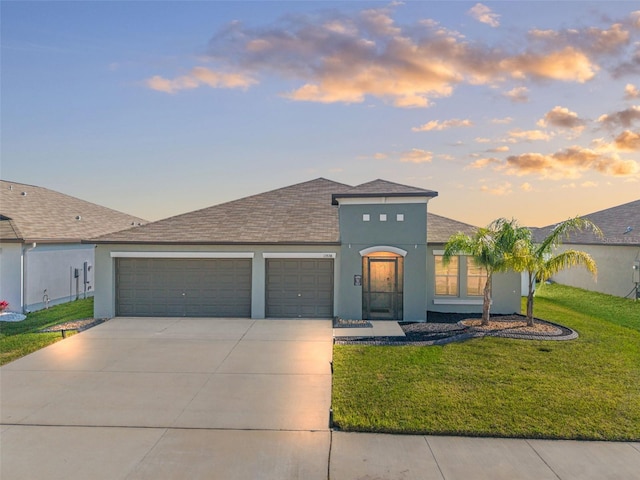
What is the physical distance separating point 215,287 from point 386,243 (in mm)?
6417

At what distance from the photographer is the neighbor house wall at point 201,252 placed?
13.7 m

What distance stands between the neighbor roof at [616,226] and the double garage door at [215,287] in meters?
17.1

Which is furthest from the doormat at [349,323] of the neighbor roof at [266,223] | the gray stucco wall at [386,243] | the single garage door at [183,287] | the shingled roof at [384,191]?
the shingled roof at [384,191]

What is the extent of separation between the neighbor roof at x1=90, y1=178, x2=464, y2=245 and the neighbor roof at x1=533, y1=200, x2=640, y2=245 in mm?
12472

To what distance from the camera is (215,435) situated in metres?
5.54

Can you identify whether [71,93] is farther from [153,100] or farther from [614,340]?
[614,340]

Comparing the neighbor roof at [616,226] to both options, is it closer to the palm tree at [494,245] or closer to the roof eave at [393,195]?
the palm tree at [494,245]

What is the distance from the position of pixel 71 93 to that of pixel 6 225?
5984 mm

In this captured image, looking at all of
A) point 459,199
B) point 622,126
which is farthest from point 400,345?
point 622,126

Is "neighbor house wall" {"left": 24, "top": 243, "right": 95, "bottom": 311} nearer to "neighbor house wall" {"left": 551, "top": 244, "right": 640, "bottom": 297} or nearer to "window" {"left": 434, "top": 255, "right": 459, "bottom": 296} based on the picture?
"window" {"left": 434, "top": 255, "right": 459, "bottom": 296}

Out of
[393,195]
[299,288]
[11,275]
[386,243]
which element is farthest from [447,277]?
[11,275]

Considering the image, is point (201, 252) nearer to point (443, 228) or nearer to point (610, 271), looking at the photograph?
point (443, 228)

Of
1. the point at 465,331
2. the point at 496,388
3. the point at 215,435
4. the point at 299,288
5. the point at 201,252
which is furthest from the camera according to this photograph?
the point at 201,252

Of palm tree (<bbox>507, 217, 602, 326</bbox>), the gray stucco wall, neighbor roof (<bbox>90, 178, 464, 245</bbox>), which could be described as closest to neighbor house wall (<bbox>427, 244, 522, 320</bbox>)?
neighbor roof (<bbox>90, 178, 464, 245</bbox>)
